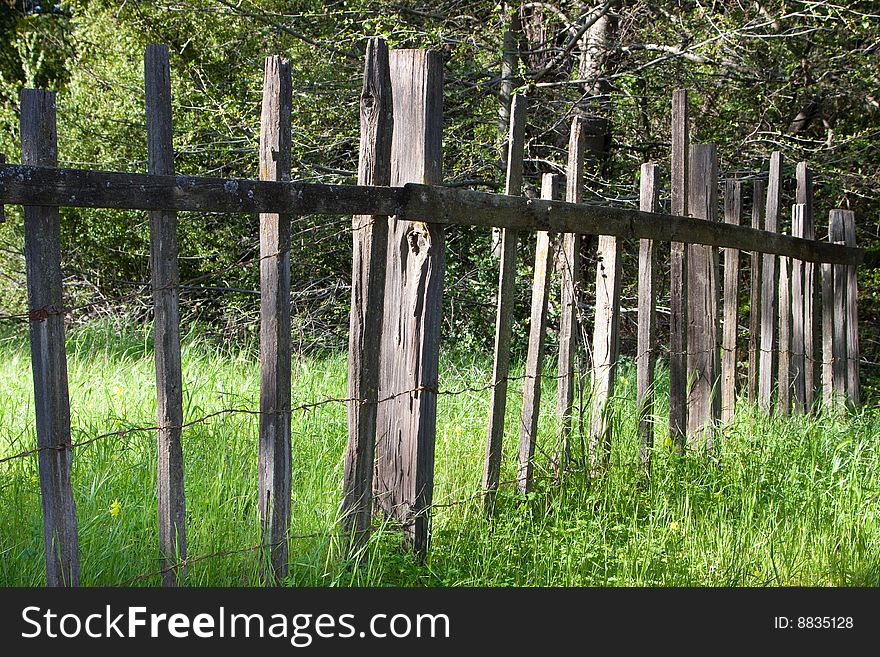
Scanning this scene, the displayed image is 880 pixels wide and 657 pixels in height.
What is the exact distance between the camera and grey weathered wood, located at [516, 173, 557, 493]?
382 cm

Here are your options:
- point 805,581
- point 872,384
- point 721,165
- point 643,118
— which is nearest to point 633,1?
point 643,118

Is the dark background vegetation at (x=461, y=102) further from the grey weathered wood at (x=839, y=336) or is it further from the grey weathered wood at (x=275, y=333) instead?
the grey weathered wood at (x=275, y=333)

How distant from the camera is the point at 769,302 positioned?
5555mm

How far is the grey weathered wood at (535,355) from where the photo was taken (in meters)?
3.82

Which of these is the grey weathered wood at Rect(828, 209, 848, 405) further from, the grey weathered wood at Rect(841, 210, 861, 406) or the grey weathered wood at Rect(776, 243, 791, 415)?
the grey weathered wood at Rect(776, 243, 791, 415)

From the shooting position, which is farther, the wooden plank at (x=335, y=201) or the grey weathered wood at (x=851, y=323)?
the grey weathered wood at (x=851, y=323)

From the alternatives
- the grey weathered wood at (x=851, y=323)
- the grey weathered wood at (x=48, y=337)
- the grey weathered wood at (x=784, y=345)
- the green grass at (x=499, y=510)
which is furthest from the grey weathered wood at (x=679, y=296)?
the grey weathered wood at (x=48, y=337)

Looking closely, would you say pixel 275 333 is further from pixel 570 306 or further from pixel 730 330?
pixel 730 330

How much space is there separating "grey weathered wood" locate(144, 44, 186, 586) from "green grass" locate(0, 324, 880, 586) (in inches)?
9.2

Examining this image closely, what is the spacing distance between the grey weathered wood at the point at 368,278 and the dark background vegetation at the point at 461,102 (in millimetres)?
4721

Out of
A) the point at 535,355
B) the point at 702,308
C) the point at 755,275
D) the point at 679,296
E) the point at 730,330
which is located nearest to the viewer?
the point at 535,355

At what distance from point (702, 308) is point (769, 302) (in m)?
0.88

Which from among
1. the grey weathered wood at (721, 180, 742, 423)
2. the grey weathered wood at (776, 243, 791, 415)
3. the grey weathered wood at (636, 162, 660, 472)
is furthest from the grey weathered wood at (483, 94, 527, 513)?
the grey weathered wood at (776, 243, 791, 415)


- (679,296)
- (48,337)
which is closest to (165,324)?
(48,337)
